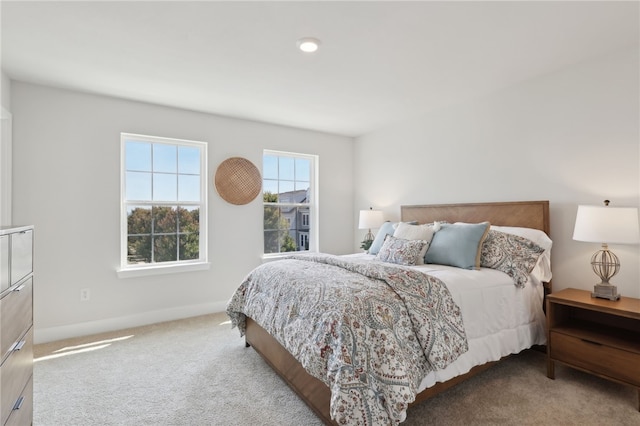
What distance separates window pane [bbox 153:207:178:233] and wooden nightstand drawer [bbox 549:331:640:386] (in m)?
3.73

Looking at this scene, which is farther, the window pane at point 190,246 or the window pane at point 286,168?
the window pane at point 286,168

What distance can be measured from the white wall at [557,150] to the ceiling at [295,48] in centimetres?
18

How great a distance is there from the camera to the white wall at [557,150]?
242 cm

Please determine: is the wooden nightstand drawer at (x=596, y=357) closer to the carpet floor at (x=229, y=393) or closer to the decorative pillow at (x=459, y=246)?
the carpet floor at (x=229, y=393)

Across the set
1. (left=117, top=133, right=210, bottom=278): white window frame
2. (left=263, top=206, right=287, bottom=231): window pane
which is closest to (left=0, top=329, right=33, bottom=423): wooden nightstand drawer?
(left=117, top=133, right=210, bottom=278): white window frame

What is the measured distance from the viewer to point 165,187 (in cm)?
371

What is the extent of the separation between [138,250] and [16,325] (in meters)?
2.36

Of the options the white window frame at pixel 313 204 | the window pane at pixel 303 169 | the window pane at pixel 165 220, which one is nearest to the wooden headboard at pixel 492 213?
the white window frame at pixel 313 204

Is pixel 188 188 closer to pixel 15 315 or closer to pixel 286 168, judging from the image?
pixel 286 168

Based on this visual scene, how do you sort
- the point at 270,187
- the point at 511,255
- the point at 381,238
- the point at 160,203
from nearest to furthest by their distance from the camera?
the point at 511,255 → the point at 381,238 → the point at 160,203 → the point at 270,187

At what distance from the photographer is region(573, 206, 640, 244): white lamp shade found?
6.82 feet

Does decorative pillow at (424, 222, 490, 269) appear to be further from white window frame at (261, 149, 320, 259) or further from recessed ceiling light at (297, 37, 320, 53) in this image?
white window frame at (261, 149, 320, 259)

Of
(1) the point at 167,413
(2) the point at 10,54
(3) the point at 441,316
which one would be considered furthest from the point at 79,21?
(3) the point at 441,316

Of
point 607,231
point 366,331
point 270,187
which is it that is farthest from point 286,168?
point 607,231
